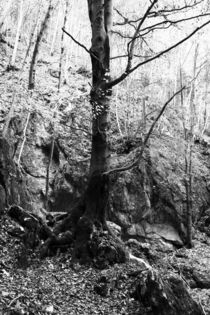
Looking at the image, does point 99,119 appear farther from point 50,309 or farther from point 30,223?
point 50,309

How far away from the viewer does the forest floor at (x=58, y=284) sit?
416 centimetres

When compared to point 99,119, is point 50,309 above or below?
below

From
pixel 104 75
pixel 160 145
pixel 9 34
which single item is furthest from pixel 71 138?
pixel 9 34

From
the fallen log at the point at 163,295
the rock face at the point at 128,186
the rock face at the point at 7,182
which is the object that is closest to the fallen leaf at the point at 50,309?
the fallen log at the point at 163,295

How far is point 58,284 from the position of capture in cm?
509

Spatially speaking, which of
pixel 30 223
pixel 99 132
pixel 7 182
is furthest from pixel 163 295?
pixel 7 182

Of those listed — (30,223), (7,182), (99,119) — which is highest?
(99,119)

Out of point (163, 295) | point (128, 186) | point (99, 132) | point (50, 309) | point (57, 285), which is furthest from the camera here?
point (128, 186)

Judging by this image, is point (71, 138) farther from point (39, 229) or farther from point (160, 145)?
point (39, 229)

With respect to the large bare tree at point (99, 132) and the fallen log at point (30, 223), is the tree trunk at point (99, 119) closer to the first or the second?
the large bare tree at point (99, 132)

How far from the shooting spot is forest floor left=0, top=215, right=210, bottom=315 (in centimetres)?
416

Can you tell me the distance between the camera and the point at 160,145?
642 inches

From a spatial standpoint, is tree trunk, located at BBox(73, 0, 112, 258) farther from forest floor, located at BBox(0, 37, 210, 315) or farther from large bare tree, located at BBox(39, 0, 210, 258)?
forest floor, located at BBox(0, 37, 210, 315)

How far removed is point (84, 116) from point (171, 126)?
5723mm
